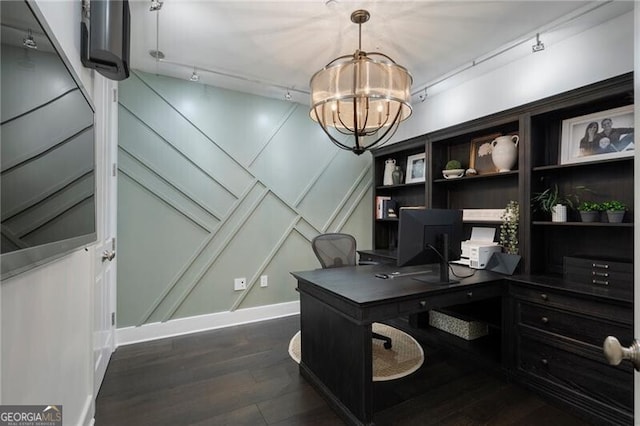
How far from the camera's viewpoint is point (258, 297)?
3445 mm

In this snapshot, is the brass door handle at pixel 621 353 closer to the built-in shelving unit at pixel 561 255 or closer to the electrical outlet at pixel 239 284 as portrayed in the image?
the built-in shelving unit at pixel 561 255

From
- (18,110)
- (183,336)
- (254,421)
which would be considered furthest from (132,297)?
(18,110)

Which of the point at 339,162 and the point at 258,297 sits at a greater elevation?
the point at 339,162

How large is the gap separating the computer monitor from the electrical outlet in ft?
6.62

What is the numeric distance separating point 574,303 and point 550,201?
0.86 meters

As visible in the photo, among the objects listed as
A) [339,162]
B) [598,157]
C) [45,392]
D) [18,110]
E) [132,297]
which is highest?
[339,162]

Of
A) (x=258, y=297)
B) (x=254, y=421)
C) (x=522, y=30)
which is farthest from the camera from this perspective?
(x=258, y=297)

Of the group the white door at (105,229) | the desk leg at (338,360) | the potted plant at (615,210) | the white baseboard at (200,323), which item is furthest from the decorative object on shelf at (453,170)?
the white door at (105,229)

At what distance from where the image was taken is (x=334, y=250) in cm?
304

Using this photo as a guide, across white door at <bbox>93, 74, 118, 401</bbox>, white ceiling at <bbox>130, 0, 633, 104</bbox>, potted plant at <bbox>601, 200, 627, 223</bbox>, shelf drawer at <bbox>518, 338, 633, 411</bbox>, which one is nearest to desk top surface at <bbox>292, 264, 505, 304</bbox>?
shelf drawer at <bbox>518, 338, 633, 411</bbox>

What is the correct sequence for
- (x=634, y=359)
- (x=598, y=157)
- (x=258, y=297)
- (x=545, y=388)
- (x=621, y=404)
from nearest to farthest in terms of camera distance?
1. (x=634, y=359)
2. (x=621, y=404)
3. (x=545, y=388)
4. (x=598, y=157)
5. (x=258, y=297)

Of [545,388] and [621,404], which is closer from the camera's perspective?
[621,404]

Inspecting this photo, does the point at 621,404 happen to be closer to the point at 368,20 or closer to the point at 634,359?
the point at 634,359

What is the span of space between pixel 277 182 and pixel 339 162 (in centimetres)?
95
